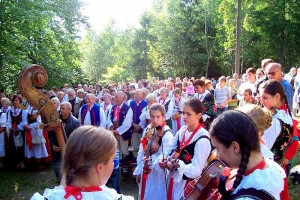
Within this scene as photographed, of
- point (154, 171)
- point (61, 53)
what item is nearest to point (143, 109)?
point (154, 171)

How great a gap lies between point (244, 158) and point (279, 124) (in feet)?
5.91

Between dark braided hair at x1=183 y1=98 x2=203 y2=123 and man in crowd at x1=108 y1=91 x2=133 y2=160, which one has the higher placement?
dark braided hair at x1=183 y1=98 x2=203 y2=123

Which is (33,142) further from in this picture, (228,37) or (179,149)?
(228,37)

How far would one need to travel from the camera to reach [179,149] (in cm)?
344

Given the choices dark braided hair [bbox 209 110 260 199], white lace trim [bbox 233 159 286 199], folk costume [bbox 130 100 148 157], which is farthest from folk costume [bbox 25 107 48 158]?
white lace trim [bbox 233 159 286 199]

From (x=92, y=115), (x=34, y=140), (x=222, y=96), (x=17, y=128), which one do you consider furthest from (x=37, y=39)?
(x=222, y=96)

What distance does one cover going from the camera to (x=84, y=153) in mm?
1578

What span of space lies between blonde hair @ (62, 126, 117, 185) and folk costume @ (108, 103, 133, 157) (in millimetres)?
5307

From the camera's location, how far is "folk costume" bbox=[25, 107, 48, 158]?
7.38m

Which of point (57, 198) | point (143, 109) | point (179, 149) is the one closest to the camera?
point (57, 198)

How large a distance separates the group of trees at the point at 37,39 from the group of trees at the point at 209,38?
14303 millimetres

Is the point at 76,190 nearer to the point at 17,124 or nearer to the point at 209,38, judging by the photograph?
the point at 17,124

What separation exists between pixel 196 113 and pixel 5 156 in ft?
20.9

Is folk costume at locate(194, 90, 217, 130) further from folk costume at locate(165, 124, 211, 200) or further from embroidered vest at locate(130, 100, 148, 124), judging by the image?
folk costume at locate(165, 124, 211, 200)
